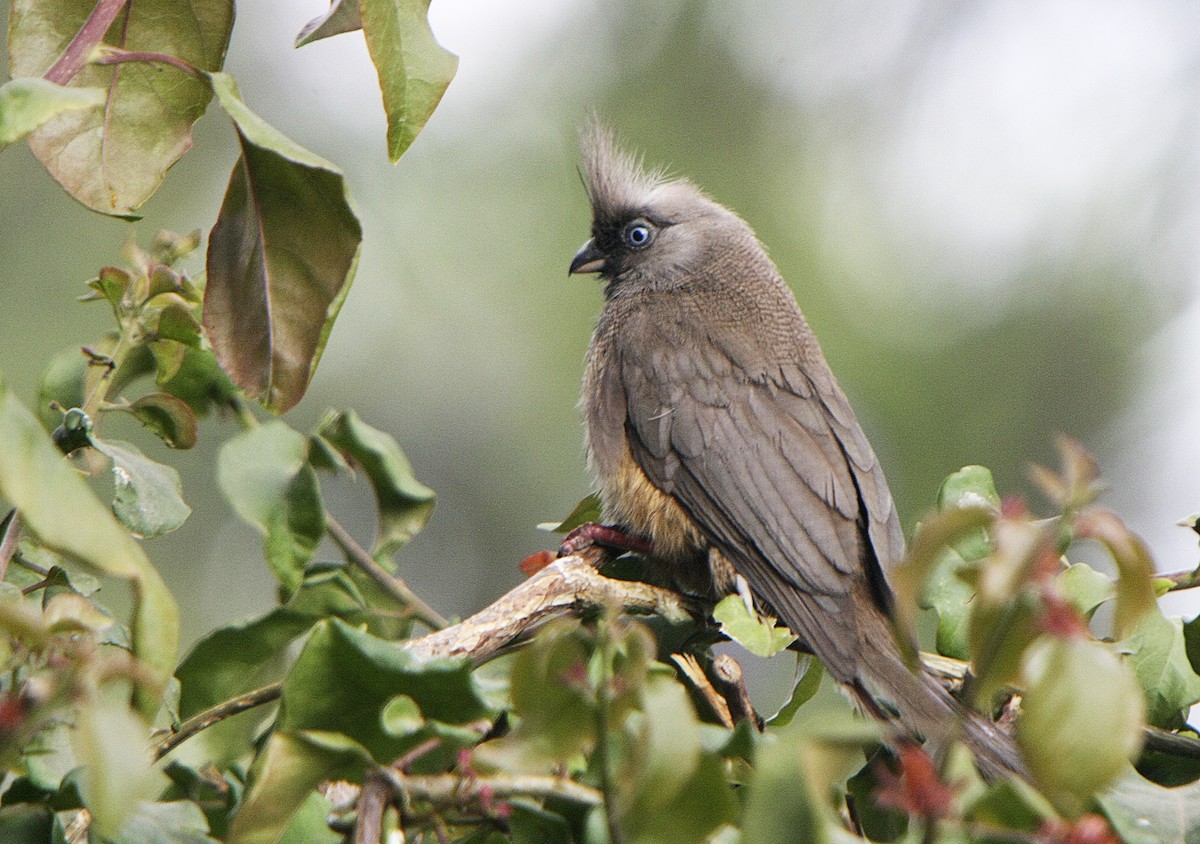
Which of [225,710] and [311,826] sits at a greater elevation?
[311,826]

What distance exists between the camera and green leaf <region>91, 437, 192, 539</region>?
1905 millimetres

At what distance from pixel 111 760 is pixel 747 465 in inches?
135

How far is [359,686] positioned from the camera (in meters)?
1.31

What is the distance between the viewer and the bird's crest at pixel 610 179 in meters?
5.78

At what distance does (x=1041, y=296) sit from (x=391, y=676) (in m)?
8.77

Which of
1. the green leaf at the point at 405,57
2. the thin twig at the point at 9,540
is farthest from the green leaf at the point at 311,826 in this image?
the green leaf at the point at 405,57

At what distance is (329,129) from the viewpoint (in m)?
9.46

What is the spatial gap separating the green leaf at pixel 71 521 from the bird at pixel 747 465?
86.7 inches

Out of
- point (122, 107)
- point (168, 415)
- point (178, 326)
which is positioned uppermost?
point (122, 107)

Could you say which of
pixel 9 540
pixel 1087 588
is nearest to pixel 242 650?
pixel 9 540

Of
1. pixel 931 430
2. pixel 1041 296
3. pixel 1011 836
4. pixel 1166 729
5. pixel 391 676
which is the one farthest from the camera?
pixel 1041 296

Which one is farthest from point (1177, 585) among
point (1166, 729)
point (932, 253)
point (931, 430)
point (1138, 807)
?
point (932, 253)

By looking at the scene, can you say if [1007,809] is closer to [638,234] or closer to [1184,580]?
[1184,580]

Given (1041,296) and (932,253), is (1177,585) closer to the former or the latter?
(932,253)
